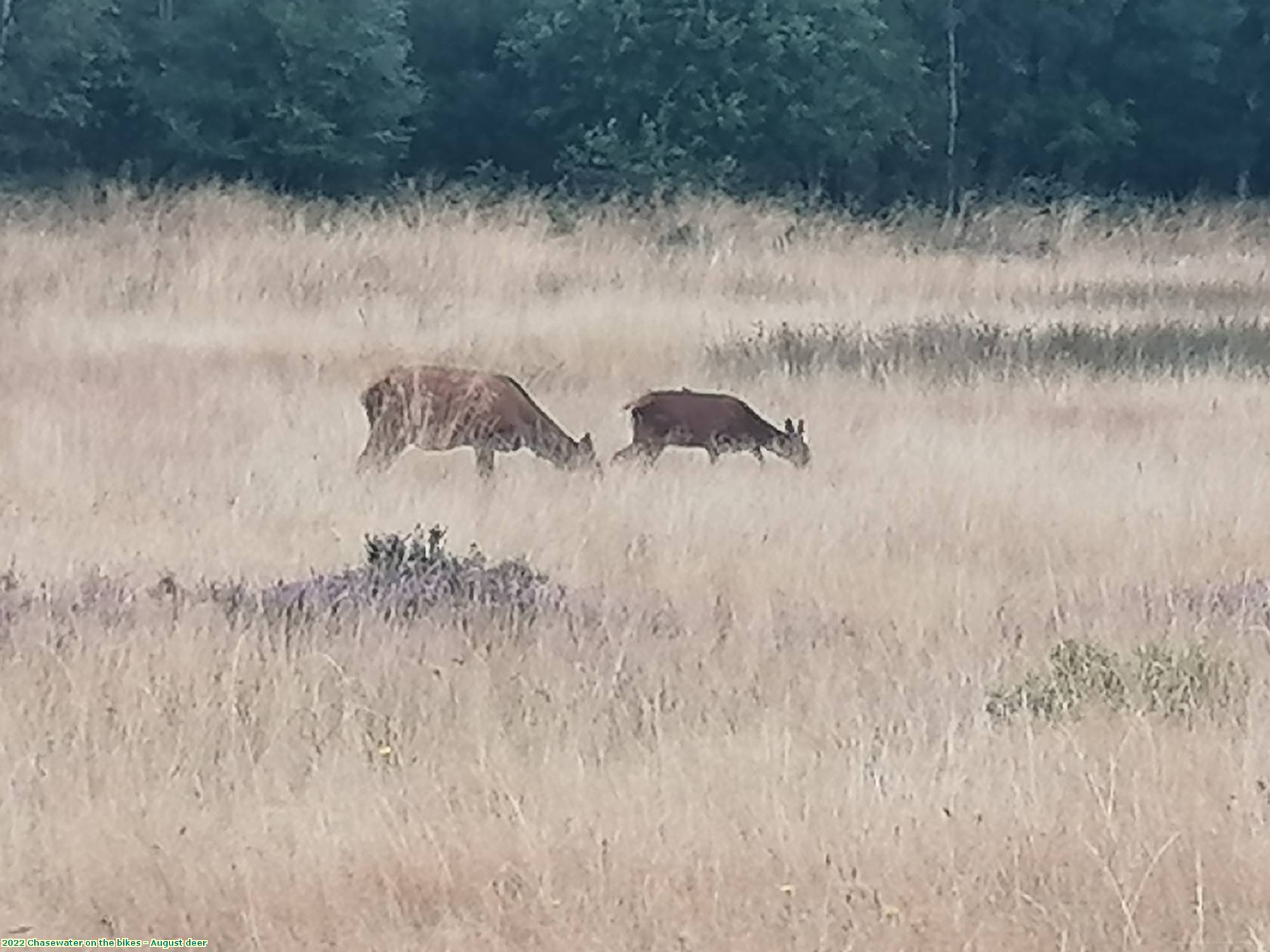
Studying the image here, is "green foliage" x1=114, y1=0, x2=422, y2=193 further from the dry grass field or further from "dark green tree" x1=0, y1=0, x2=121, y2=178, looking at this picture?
the dry grass field

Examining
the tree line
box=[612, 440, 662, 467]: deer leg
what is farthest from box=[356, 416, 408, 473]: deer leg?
the tree line

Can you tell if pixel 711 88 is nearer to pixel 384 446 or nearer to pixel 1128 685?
pixel 384 446

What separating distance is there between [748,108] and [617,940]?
1345 inches

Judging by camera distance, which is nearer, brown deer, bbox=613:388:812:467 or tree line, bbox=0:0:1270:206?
brown deer, bbox=613:388:812:467

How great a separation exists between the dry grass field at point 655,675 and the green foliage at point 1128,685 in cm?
2

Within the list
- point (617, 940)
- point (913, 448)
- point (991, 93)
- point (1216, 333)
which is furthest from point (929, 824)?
point (991, 93)

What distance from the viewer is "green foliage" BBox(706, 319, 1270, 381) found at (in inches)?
569

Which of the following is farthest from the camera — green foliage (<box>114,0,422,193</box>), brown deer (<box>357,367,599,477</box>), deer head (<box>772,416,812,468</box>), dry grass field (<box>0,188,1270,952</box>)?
green foliage (<box>114,0,422,193</box>)

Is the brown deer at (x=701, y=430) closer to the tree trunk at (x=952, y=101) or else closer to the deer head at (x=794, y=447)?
the deer head at (x=794, y=447)

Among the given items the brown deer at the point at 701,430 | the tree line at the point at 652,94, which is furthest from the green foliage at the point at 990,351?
the tree line at the point at 652,94

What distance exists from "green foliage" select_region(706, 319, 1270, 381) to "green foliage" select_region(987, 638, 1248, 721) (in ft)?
25.8

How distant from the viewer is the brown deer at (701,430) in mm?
10695

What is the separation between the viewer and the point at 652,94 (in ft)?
123

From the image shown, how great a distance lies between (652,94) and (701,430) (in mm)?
27620
